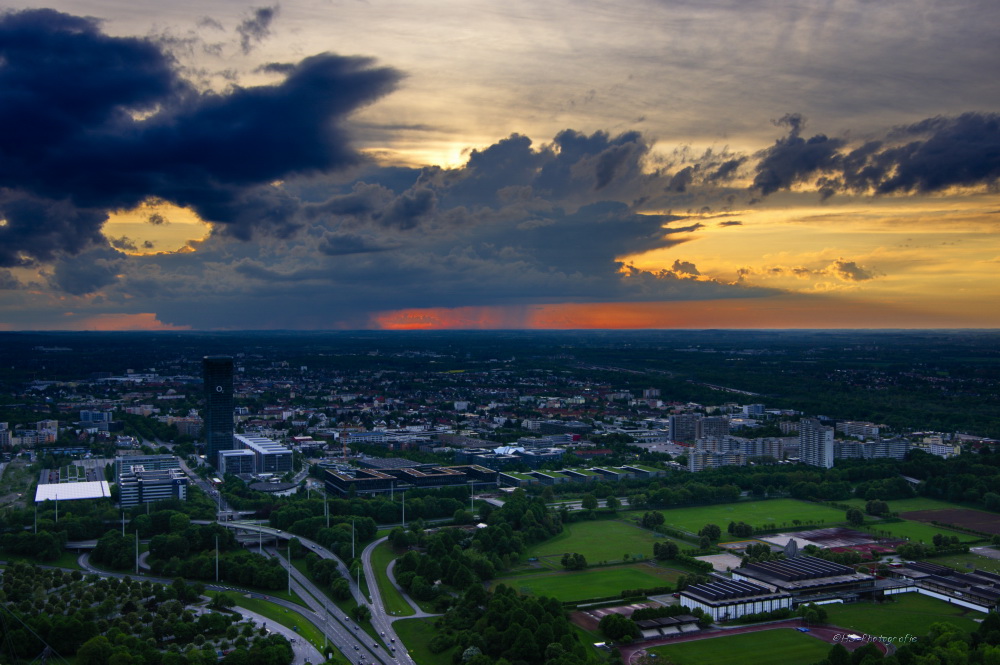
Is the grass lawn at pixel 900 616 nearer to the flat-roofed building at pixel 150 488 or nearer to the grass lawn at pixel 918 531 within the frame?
the grass lawn at pixel 918 531

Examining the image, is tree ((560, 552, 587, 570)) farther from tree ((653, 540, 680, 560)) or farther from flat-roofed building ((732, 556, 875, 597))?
flat-roofed building ((732, 556, 875, 597))

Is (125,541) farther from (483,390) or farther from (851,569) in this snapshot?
(483,390)

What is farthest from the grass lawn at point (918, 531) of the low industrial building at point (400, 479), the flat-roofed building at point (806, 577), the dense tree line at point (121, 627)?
the dense tree line at point (121, 627)

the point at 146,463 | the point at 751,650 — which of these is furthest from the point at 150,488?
the point at 751,650

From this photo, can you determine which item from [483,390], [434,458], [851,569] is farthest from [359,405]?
[851,569]

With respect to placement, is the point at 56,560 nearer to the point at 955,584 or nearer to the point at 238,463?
the point at 238,463

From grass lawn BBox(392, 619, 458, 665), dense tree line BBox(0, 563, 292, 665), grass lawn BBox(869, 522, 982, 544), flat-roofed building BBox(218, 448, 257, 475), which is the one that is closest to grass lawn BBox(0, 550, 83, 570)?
dense tree line BBox(0, 563, 292, 665)
